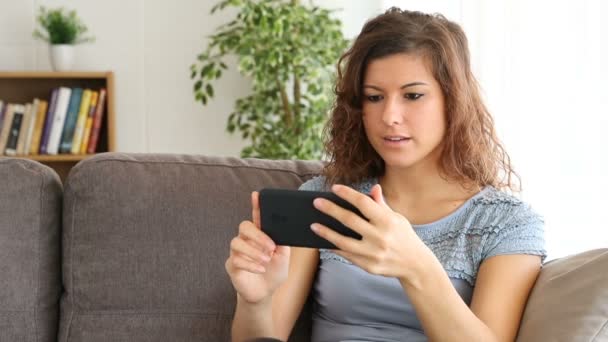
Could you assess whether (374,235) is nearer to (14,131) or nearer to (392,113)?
(392,113)

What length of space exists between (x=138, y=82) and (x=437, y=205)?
104 inches

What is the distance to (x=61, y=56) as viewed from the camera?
380 centimetres

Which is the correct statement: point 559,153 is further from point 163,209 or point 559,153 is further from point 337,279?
point 163,209

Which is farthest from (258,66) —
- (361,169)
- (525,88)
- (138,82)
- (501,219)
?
(501,219)

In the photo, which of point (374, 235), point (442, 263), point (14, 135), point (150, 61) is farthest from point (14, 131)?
point (374, 235)

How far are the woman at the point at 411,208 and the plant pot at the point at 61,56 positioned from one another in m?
2.36

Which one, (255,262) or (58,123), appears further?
(58,123)

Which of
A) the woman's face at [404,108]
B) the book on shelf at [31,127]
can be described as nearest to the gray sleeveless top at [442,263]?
the woman's face at [404,108]

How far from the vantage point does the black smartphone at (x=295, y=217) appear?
124cm

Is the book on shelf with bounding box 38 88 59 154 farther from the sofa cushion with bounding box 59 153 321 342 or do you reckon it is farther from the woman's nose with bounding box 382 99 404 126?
the woman's nose with bounding box 382 99 404 126

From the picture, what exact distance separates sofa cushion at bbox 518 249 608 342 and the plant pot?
2850mm

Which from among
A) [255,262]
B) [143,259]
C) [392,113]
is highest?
A: [392,113]

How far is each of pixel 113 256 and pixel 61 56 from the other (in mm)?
2320

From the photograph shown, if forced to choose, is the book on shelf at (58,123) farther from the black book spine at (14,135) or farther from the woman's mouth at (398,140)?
the woman's mouth at (398,140)
